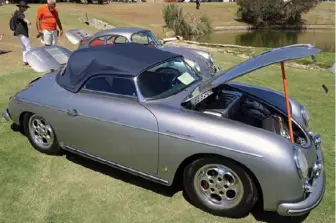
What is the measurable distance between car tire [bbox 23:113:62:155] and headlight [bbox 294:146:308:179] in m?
2.91

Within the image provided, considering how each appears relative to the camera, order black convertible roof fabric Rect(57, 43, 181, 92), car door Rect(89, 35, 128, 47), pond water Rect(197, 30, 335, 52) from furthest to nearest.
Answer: pond water Rect(197, 30, 335, 52)
car door Rect(89, 35, 128, 47)
black convertible roof fabric Rect(57, 43, 181, 92)

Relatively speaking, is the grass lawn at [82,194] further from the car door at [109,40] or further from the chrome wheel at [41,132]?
the car door at [109,40]

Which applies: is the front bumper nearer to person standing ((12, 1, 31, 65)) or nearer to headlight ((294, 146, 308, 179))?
headlight ((294, 146, 308, 179))

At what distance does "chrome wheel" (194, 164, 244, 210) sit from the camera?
3367 millimetres

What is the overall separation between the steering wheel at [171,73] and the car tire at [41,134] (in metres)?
1.59

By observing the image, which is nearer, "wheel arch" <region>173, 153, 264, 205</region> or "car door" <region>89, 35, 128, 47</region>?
"wheel arch" <region>173, 153, 264, 205</region>

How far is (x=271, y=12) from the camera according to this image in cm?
4862

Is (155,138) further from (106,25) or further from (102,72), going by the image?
(106,25)

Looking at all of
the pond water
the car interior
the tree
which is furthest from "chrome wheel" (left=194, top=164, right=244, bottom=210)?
the tree

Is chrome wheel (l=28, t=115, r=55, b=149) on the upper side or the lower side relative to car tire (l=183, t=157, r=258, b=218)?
upper

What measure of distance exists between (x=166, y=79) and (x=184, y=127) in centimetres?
95

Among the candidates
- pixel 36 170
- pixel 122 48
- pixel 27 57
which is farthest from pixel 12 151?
pixel 122 48

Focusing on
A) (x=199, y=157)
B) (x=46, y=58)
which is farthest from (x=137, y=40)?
(x=199, y=157)

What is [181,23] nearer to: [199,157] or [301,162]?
[199,157]
